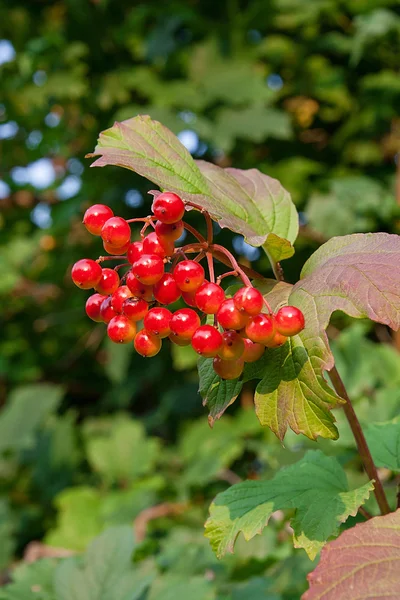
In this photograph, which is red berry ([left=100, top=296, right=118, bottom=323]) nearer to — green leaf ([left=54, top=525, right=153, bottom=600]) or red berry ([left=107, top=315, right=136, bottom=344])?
red berry ([left=107, top=315, right=136, bottom=344])

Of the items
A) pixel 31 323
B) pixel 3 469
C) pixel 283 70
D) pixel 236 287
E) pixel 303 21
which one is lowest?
pixel 3 469

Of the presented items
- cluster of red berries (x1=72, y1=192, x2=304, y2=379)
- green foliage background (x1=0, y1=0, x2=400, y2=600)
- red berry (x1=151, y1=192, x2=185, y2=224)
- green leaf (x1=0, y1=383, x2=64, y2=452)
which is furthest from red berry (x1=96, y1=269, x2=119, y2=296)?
green leaf (x1=0, y1=383, x2=64, y2=452)

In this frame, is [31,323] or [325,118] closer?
[325,118]

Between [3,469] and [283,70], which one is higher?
[283,70]

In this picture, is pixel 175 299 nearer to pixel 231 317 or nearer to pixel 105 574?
pixel 231 317

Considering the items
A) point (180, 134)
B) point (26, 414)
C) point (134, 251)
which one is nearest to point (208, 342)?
point (134, 251)

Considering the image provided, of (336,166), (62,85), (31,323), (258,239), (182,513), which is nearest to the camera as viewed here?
(258,239)

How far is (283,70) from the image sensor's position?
2.50 meters

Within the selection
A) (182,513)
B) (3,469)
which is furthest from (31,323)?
(182,513)

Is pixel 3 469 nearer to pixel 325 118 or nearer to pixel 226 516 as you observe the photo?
pixel 325 118

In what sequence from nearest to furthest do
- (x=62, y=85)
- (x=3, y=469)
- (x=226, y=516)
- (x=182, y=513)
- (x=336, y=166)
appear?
(x=226, y=516)
(x=182, y=513)
(x=62, y=85)
(x=336, y=166)
(x=3, y=469)

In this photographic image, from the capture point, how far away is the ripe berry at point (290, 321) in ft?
1.83

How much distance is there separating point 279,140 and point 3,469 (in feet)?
5.69

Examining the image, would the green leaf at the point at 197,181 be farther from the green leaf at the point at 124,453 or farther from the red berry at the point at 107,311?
the green leaf at the point at 124,453
